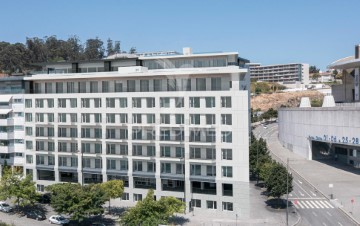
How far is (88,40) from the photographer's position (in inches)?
7441

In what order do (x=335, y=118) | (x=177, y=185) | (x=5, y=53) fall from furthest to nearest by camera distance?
(x=5, y=53) → (x=335, y=118) → (x=177, y=185)

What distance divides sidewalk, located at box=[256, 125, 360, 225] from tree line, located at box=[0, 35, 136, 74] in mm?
85000

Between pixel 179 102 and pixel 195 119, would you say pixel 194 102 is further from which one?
pixel 195 119

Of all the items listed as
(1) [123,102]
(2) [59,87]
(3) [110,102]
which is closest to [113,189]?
(1) [123,102]

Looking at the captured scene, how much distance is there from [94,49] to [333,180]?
13156cm

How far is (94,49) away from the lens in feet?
580

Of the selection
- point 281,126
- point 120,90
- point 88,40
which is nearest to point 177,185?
point 120,90

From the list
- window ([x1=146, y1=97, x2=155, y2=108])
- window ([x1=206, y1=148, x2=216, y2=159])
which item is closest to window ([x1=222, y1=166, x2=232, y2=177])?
window ([x1=206, y1=148, x2=216, y2=159])

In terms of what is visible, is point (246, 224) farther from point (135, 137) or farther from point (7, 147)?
point (7, 147)

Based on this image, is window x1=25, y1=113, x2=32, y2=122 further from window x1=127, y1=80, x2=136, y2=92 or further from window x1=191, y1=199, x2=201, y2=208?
window x1=191, y1=199, x2=201, y2=208

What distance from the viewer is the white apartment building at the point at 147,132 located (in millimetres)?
53312

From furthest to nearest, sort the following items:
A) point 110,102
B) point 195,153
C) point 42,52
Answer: point 42,52
point 110,102
point 195,153

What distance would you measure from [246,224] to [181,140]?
1471cm

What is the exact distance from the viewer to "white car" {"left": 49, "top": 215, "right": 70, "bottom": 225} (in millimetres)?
50209
